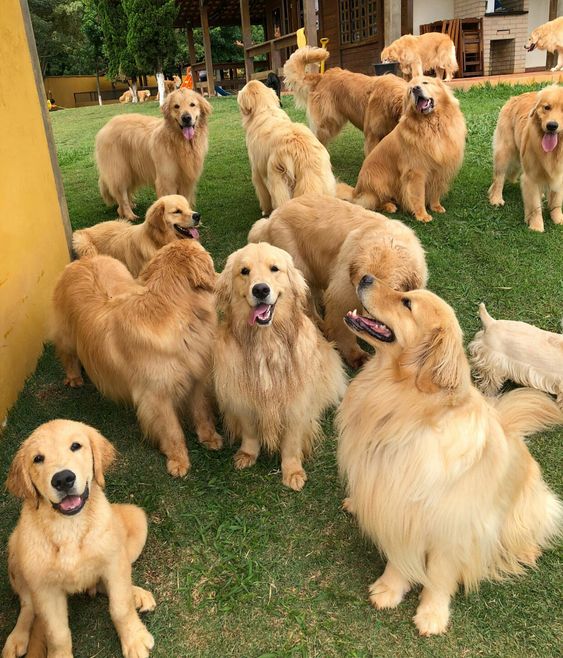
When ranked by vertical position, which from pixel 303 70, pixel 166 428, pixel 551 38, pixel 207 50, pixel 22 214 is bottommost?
pixel 166 428

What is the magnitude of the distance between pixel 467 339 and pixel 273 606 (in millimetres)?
2535

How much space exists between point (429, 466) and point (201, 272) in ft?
5.20

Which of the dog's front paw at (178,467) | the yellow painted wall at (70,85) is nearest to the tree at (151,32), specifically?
the yellow painted wall at (70,85)

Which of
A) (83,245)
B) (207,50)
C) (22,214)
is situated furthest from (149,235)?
(207,50)

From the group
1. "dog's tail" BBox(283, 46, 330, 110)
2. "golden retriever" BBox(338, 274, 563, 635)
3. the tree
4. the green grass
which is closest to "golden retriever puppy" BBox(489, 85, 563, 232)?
the green grass

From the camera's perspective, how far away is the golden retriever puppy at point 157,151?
580cm

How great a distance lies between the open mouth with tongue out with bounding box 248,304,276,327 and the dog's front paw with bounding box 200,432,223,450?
96 cm

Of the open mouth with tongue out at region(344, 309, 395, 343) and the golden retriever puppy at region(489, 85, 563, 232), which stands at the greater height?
the golden retriever puppy at region(489, 85, 563, 232)

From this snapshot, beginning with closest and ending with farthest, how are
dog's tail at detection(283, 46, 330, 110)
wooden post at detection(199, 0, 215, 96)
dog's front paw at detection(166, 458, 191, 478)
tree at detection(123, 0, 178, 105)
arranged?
dog's front paw at detection(166, 458, 191, 478)
dog's tail at detection(283, 46, 330, 110)
tree at detection(123, 0, 178, 105)
wooden post at detection(199, 0, 215, 96)

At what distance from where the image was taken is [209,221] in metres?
6.34

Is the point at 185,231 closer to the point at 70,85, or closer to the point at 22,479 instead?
the point at 22,479

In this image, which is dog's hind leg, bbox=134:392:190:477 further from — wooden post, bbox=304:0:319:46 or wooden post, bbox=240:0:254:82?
wooden post, bbox=240:0:254:82

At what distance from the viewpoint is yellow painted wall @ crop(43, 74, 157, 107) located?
37.2 m

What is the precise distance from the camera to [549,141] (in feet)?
16.4
